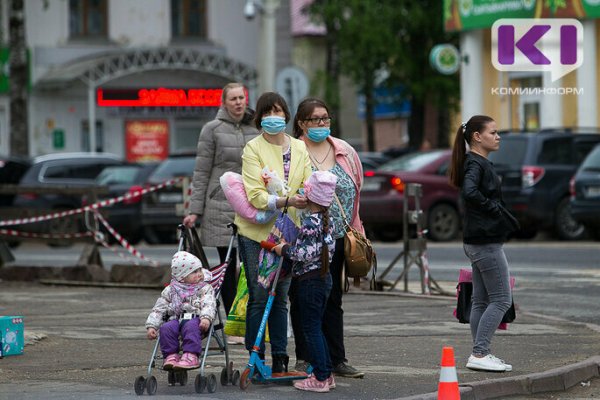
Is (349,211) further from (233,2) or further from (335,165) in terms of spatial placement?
(233,2)

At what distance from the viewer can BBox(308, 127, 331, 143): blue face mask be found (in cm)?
940

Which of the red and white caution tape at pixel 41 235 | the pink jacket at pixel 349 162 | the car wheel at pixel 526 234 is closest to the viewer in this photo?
the pink jacket at pixel 349 162

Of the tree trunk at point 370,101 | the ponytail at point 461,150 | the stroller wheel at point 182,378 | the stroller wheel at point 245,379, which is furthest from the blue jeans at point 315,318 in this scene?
the tree trunk at point 370,101

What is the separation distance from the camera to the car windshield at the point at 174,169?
84.7ft

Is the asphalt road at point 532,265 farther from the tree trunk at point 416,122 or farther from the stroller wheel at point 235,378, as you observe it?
the tree trunk at point 416,122

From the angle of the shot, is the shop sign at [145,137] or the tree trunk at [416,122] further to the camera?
the shop sign at [145,137]

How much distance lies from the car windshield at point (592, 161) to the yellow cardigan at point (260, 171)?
1509 cm

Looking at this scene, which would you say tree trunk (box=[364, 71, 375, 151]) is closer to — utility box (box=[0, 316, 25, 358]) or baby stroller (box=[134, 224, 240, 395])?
utility box (box=[0, 316, 25, 358])

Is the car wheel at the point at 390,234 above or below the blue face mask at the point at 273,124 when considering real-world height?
below

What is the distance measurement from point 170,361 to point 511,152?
16.9 metres

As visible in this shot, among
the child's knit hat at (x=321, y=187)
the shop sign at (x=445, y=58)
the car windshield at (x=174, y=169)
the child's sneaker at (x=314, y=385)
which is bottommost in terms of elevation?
the child's sneaker at (x=314, y=385)

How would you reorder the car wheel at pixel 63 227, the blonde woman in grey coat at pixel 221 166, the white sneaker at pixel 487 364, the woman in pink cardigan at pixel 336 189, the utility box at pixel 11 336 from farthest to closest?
1. the car wheel at pixel 63 227
2. the blonde woman in grey coat at pixel 221 166
3. the utility box at pixel 11 336
4. the white sneaker at pixel 487 364
5. the woman in pink cardigan at pixel 336 189

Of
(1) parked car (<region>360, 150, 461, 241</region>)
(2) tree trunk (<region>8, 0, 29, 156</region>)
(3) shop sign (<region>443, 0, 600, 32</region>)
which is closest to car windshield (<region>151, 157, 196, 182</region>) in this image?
(1) parked car (<region>360, 150, 461, 241</region>)

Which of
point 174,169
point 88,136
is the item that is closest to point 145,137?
point 88,136
